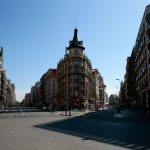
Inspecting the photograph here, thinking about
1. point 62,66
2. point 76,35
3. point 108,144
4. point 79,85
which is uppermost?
point 76,35

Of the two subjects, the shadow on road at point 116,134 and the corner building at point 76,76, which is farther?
the corner building at point 76,76

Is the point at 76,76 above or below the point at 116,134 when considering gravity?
above

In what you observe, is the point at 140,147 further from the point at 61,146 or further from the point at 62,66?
the point at 62,66

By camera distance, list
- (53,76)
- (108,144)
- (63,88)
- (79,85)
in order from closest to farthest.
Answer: (108,144) < (79,85) < (63,88) < (53,76)

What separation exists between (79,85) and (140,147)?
9139cm

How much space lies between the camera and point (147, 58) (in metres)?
55.2

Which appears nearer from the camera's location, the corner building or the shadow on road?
the shadow on road

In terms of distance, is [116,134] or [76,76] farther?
[76,76]

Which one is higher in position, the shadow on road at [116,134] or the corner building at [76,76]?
the corner building at [76,76]

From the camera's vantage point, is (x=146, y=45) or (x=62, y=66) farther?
(x=62, y=66)

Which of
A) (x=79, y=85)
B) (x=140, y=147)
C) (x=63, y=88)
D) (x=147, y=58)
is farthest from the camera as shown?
(x=63, y=88)

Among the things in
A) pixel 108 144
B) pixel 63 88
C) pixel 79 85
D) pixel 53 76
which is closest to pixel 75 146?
pixel 108 144

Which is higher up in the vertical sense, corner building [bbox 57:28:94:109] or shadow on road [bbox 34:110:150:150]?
corner building [bbox 57:28:94:109]

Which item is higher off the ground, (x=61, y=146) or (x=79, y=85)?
(x=79, y=85)
